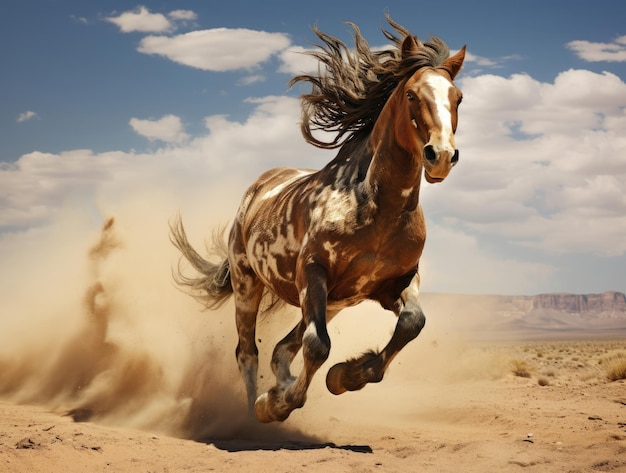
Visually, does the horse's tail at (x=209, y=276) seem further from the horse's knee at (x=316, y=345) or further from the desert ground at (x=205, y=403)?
the horse's knee at (x=316, y=345)

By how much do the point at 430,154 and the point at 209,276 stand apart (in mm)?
4883

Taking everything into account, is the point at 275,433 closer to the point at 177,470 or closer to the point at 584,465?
the point at 177,470

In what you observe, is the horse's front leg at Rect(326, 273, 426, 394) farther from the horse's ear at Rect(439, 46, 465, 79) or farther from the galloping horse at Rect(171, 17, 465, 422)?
the horse's ear at Rect(439, 46, 465, 79)

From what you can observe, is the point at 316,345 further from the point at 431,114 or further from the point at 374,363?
the point at 431,114

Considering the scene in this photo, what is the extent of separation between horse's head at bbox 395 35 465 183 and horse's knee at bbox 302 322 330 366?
1.50m

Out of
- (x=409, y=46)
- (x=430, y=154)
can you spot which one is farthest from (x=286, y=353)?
(x=409, y=46)

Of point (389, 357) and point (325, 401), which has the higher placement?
point (389, 357)

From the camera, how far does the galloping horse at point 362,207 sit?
19.2ft

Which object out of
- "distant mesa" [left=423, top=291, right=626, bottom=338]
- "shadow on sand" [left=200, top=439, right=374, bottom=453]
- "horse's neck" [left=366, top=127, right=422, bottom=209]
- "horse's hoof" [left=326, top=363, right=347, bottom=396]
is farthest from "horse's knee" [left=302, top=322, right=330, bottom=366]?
"distant mesa" [left=423, top=291, right=626, bottom=338]

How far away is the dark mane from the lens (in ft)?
22.6

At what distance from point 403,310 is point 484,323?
419 feet

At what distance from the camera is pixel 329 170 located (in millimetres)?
6906

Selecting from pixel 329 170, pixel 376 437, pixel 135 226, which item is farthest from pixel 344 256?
pixel 135 226

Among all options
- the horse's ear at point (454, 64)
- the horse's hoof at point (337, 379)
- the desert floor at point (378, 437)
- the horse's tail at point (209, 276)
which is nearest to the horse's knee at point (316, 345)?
the horse's hoof at point (337, 379)
